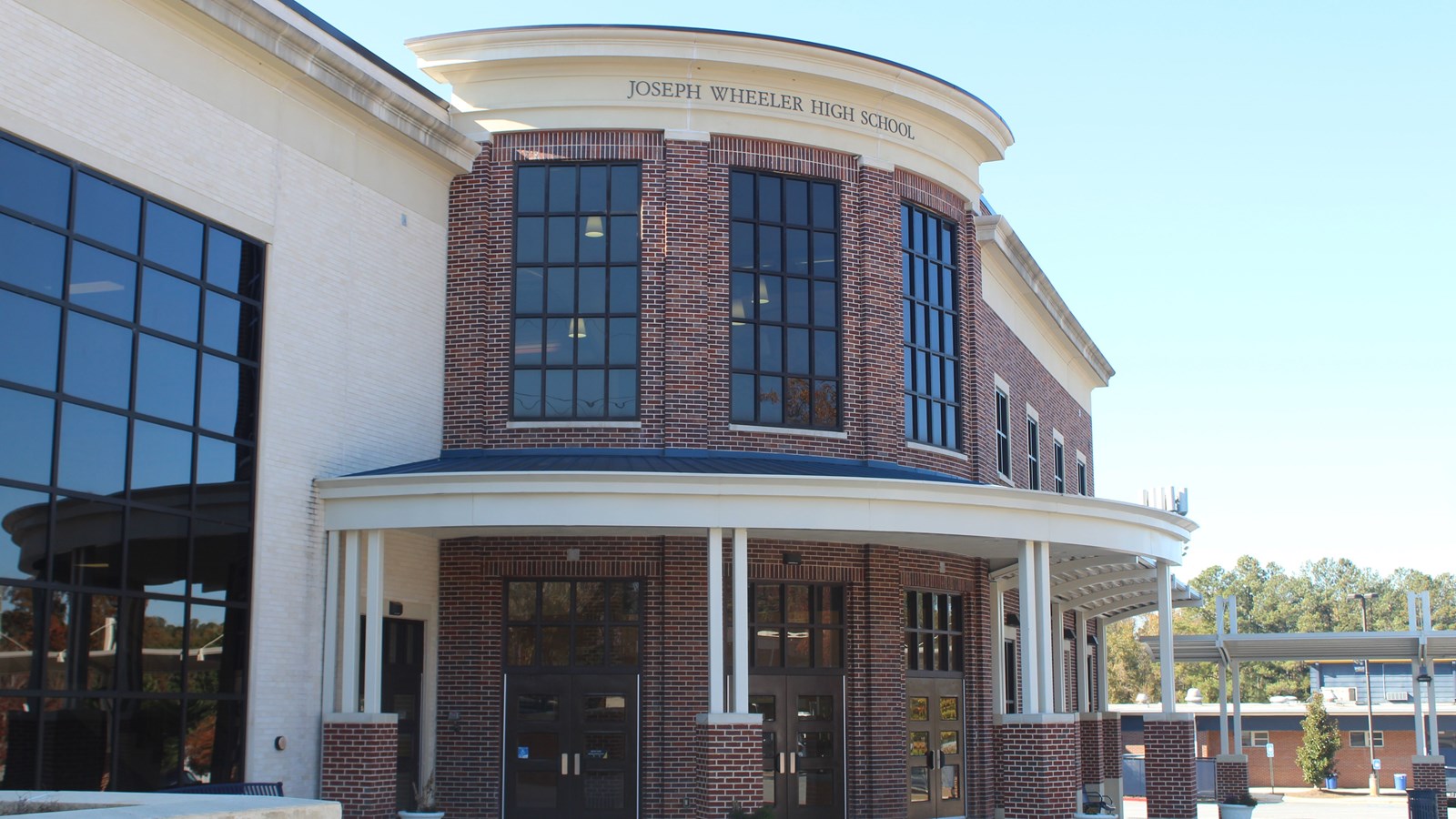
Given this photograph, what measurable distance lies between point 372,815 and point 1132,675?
8777cm

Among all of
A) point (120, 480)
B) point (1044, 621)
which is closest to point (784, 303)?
point (1044, 621)

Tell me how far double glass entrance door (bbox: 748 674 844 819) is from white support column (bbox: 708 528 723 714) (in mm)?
3036

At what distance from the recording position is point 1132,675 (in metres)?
102

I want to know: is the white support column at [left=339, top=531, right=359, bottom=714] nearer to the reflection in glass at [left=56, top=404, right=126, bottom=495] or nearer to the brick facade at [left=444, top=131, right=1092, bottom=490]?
the brick facade at [left=444, top=131, right=1092, bottom=490]

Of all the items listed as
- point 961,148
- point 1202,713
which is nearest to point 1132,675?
point 1202,713

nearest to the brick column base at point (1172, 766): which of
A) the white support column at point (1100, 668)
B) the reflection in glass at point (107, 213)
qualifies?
the white support column at point (1100, 668)

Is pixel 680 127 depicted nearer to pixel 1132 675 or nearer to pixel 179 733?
pixel 179 733

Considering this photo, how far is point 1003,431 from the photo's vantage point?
104ft

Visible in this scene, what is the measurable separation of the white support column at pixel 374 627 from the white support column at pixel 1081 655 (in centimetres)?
2107

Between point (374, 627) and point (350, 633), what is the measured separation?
532mm

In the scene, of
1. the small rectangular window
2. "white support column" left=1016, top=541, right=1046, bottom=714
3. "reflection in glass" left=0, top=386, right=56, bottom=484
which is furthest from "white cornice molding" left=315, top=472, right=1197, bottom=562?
the small rectangular window

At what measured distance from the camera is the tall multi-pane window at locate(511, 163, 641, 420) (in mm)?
23906

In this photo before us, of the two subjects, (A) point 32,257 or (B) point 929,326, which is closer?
(A) point 32,257

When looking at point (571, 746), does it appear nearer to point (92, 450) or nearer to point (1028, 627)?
point (1028, 627)
